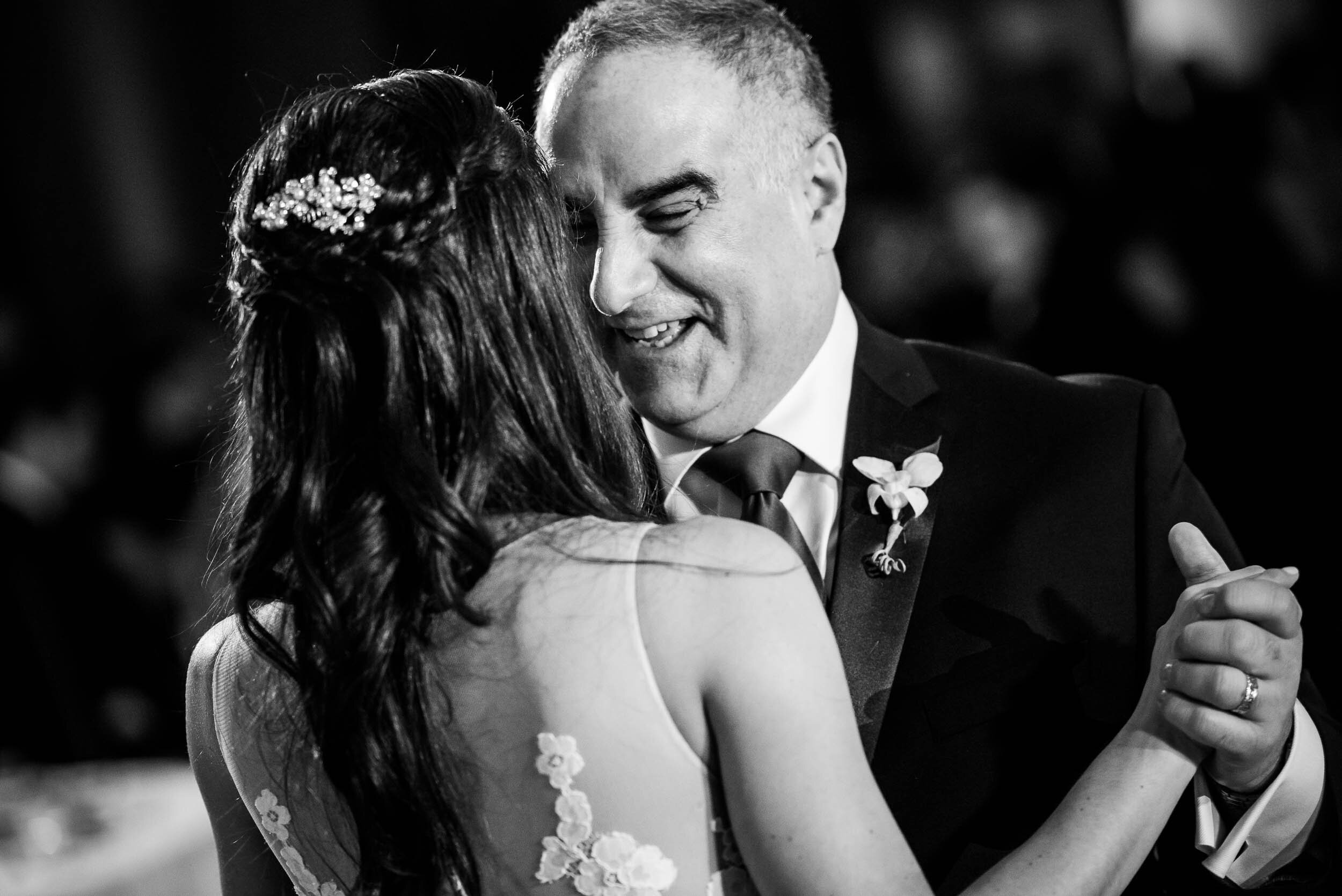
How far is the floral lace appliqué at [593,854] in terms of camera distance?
1287 mm

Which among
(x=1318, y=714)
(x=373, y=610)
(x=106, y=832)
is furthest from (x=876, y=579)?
(x=106, y=832)

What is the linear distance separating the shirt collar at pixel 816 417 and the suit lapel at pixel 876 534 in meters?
0.02

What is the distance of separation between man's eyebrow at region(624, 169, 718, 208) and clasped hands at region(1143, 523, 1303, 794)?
36.8 inches

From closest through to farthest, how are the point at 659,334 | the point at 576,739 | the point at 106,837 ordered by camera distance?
the point at 576,739
the point at 659,334
the point at 106,837

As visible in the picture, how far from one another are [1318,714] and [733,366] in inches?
41.9

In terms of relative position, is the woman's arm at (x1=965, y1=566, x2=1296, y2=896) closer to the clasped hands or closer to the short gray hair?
the clasped hands

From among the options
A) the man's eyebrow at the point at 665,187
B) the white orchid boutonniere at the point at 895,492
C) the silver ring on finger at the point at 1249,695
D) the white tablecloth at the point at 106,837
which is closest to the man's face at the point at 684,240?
the man's eyebrow at the point at 665,187

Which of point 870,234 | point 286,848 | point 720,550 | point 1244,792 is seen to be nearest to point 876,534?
point 1244,792

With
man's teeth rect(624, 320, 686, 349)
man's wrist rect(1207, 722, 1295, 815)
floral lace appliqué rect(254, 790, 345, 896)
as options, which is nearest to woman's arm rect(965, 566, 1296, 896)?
man's wrist rect(1207, 722, 1295, 815)

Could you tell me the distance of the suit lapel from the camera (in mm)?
1883

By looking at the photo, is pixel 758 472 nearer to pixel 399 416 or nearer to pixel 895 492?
pixel 895 492

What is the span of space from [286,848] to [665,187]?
45.4 inches

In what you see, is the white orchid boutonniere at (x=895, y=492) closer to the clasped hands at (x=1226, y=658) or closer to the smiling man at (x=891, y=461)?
the smiling man at (x=891, y=461)

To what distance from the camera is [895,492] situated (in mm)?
1952
